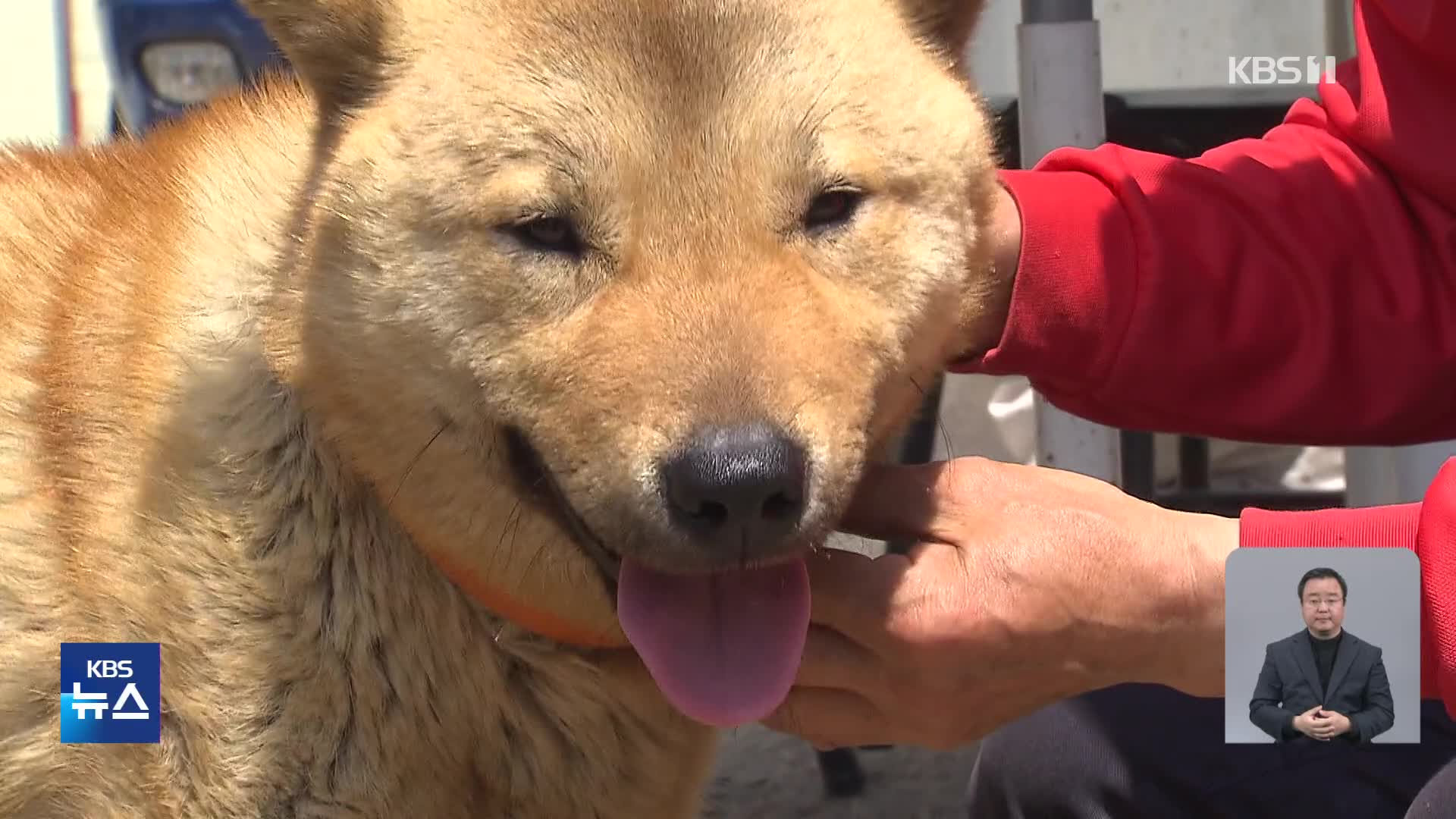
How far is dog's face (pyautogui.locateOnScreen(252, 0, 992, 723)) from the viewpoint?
1.57 meters

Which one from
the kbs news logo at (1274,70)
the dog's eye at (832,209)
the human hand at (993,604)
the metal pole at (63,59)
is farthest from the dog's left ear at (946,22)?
the metal pole at (63,59)

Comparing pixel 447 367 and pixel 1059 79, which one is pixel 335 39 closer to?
pixel 447 367

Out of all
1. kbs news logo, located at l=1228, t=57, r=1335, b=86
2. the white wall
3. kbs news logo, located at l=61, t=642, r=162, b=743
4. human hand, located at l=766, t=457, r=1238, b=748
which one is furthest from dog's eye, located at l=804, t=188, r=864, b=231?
the white wall

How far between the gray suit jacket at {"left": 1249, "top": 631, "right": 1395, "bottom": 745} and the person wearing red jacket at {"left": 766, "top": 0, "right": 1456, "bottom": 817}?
0.24 ft

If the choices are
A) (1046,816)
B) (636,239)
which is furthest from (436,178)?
(1046,816)

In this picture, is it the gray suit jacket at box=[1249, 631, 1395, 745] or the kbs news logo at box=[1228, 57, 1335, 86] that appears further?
the kbs news logo at box=[1228, 57, 1335, 86]

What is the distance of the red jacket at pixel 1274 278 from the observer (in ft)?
7.98

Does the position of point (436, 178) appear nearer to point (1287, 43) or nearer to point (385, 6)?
point (385, 6)

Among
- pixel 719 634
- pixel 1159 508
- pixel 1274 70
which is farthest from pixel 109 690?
pixel 1274 70

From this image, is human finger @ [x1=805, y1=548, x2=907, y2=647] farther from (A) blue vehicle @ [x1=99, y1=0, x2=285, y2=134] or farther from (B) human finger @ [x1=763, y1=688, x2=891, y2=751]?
(A) blue vehicle @ [x1=99, y1=0, x2=285, y2=134]

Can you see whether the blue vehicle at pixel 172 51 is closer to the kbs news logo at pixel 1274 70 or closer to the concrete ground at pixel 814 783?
the concrete ground at pixel 814 783

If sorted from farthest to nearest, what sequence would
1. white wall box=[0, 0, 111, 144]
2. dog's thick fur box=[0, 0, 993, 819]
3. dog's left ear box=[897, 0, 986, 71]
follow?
white wall box=[0, 0, 111, 144], dog's left ear box=[897, 0, 986, 71], dog's thick fur box=[0, 0, 993, 819]

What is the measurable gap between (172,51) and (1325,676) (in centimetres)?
344

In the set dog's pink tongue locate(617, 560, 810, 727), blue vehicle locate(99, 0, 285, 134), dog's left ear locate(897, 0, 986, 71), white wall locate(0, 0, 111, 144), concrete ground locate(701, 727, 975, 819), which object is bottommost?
concrete ground locate(701, 727, 975, 819)
